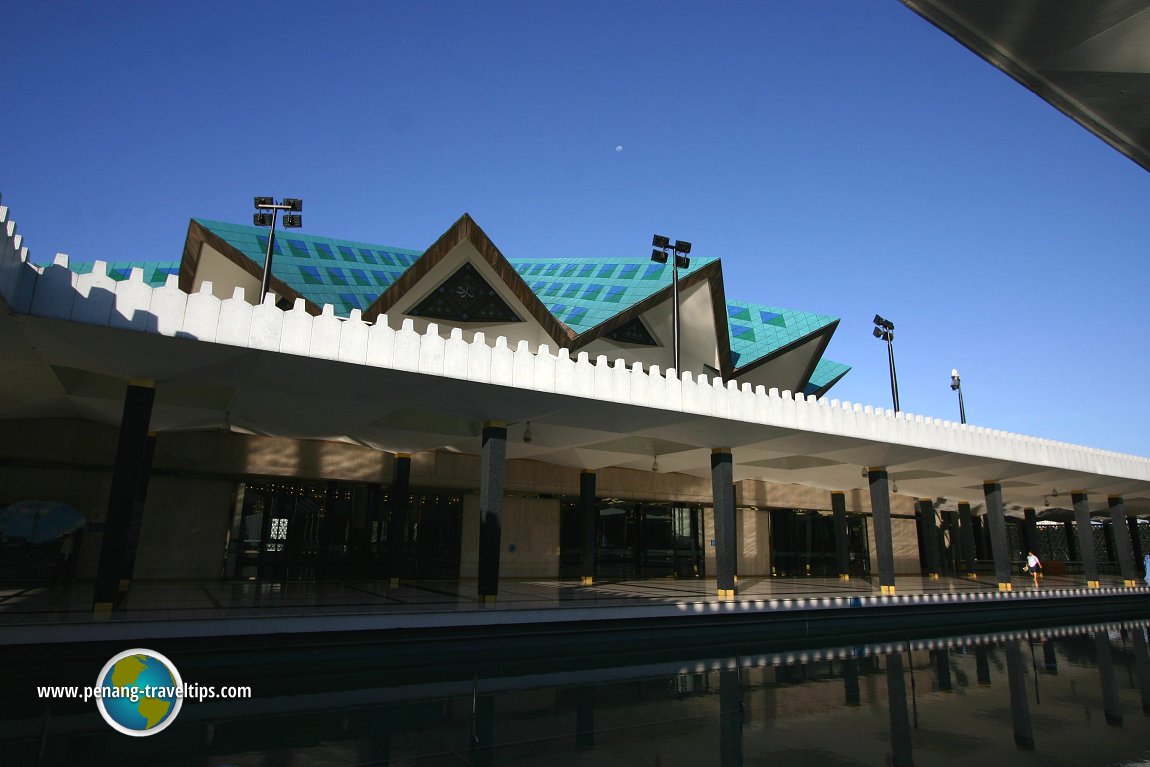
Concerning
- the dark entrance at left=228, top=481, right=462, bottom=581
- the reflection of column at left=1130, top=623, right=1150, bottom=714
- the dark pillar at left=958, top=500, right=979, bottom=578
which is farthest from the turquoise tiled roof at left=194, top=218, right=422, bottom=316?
the dark pillar at left=958, top=500, right=979, bottom=578

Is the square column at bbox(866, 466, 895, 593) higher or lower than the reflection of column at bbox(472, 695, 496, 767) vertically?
higher

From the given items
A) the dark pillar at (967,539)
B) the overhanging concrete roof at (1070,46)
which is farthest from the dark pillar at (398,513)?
the dark pillar at (967,539)

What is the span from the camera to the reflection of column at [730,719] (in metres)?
5.39

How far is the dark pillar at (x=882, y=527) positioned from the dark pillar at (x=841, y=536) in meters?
5.97

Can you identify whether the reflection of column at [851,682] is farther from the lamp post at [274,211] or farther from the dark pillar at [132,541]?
the lamp post at [274,211]

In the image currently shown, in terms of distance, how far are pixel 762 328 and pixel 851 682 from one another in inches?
952

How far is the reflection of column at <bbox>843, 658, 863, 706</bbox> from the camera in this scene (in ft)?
24.8

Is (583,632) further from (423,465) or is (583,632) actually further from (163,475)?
(163,475)

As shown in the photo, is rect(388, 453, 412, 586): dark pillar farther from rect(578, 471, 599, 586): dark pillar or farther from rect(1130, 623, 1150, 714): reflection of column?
rect(1130, 623, 1150, 714): reflection of column

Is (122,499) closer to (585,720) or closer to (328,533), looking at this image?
(585,720)

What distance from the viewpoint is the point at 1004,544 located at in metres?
20.2

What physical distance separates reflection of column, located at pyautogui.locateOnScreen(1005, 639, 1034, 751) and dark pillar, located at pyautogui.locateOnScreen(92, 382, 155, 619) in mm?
10933

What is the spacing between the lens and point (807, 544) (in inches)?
1041

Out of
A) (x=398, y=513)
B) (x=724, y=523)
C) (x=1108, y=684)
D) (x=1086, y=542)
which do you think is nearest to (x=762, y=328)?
(x=1086, y=542)
